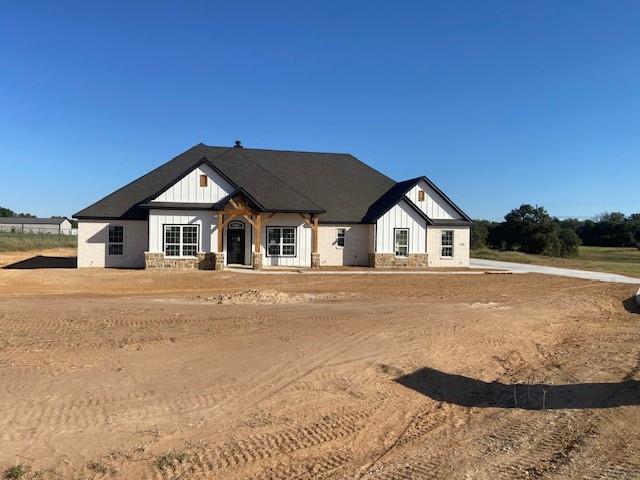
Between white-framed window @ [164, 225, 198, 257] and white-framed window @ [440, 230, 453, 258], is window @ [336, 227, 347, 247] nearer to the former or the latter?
white-framed window @ [440, 230, 453, 258]

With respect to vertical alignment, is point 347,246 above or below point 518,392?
above

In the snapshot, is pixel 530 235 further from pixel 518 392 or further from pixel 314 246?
pixel 518 392

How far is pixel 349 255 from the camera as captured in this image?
31.4m

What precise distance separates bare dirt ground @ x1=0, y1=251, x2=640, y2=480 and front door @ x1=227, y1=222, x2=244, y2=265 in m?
13.4

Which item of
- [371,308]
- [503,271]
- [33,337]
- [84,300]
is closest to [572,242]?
[503,271]

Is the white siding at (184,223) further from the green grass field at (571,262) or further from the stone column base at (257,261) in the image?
the green grass field at (571,262)

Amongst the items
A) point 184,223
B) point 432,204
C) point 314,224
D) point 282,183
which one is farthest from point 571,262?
point 184,223

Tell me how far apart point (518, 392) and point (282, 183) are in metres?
24.3

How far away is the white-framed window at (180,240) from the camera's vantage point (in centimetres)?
2697

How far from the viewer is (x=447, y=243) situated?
32656 millimetres

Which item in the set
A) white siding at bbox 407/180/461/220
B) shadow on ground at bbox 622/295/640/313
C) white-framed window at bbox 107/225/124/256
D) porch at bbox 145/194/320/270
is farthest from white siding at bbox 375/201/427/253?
white-framed window at bbox 107/225/124/256

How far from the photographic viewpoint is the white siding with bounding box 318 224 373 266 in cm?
3092

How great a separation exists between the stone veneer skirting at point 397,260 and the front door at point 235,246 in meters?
7.26

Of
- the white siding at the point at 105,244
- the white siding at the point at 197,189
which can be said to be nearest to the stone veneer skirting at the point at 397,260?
the white siding at the point at 197,189
